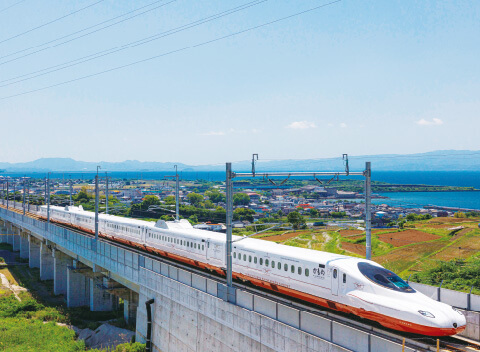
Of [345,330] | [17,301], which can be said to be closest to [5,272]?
[17,301]

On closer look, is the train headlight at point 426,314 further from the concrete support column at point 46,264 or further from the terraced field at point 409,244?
the concrete support column at point 46,264

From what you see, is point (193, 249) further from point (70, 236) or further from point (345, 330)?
point (70, 236)

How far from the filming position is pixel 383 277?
17500 mm

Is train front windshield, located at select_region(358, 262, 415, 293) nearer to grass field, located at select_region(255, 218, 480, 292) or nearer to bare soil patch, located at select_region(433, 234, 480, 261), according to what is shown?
grass field, located at select_region(255, 218, 480, 292)

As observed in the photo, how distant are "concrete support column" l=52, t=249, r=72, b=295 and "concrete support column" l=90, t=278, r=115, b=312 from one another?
11752 mm

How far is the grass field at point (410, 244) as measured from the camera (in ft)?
154

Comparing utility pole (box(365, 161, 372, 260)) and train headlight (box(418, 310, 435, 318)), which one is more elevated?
utility pole (box(365, 161, 372, 260))

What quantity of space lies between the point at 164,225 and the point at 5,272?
160 ft

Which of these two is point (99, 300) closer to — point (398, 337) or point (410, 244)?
point (410, 244)

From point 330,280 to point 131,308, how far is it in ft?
90.3

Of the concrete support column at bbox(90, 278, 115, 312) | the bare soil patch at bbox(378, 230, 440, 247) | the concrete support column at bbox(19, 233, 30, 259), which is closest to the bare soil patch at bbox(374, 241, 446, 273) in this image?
the bare soil patch at bbox(378, 230, 440, 247)

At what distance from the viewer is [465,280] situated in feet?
122

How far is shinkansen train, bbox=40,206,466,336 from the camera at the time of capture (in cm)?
1551

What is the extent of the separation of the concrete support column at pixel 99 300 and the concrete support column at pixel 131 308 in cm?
966
